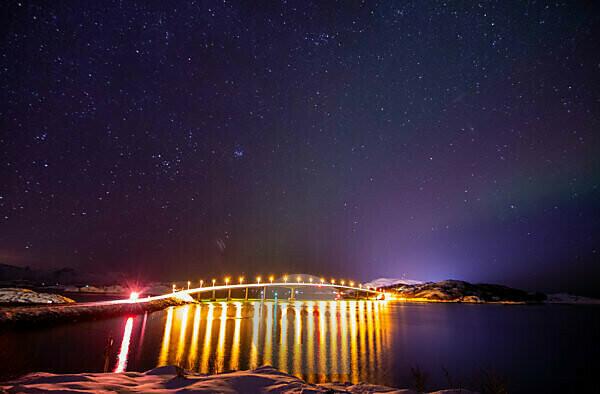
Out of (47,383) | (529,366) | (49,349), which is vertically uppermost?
(47,383)

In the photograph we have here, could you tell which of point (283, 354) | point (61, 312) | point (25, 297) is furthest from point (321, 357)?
point (25, 297)

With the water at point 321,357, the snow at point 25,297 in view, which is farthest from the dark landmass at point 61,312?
the snow at point 25,297

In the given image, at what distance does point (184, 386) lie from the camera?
9.62m

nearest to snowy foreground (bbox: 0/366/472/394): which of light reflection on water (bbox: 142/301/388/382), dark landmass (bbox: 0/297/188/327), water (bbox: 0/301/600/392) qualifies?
water (bbox: 0/301/600/392)

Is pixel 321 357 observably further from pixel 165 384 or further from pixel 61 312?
pixel 61 312

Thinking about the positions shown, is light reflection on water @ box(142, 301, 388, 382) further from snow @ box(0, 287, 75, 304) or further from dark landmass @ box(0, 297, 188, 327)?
snow @ box(0, 287, 75, 304)

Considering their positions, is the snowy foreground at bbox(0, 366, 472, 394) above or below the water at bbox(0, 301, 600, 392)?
above

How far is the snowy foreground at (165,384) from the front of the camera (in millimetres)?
8742

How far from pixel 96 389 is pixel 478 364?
2498cm

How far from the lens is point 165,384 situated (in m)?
9.74

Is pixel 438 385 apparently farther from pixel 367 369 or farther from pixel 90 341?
pixel 90 341

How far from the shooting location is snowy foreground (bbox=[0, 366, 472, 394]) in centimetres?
874

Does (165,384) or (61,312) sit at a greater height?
(165,384)

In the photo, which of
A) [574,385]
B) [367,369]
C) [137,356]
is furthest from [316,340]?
[574,385]
